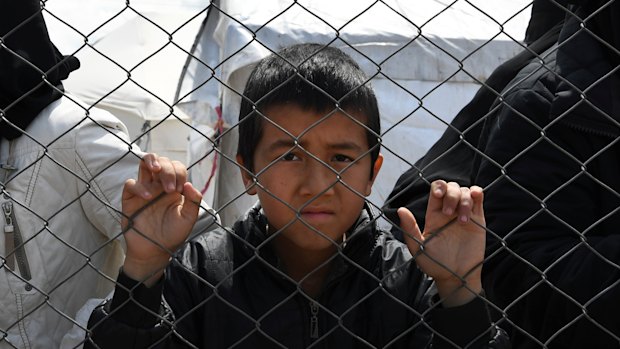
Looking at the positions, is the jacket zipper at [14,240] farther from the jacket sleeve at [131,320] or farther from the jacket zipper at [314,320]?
the jacket zipper at [314,320]

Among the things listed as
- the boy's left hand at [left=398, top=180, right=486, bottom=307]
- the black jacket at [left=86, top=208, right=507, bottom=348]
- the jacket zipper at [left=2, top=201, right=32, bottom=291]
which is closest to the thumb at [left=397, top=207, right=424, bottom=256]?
the boy's left hand at [left=398, top=180, right=486, bottom=307]

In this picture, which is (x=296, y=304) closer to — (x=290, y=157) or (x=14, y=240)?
(x=290, y=157)

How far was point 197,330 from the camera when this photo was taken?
72.7 inches

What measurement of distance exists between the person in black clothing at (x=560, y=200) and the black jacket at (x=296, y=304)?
0.18m

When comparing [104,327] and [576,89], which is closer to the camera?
[104,327]

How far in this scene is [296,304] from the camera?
1845mm

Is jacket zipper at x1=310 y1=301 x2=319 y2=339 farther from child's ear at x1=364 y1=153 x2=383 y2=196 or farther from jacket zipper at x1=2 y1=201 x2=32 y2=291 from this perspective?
jacket zipper at x1=2 y1=201 x2=32 y2=291

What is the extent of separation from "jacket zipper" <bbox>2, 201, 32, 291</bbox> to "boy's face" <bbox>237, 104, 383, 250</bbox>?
0.55 meters

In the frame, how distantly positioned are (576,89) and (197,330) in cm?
86

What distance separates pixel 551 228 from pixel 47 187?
1102 mm

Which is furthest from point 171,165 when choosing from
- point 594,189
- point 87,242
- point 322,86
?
point 594,189

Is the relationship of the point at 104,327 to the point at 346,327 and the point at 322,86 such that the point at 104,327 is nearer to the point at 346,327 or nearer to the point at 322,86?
the point at 346,327

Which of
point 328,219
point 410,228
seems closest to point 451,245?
point 410,228

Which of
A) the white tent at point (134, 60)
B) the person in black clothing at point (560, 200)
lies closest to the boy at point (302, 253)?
the person in black clothing at point (560, 200)
